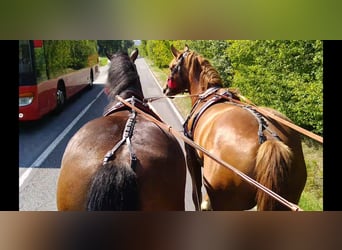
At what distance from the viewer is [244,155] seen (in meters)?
1.65

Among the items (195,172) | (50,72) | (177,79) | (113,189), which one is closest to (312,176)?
(195,172)

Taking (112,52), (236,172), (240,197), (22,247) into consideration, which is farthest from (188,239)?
(112,52)

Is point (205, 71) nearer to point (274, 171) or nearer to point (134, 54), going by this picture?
point (134, 54)

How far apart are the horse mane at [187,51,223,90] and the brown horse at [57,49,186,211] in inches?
26.1

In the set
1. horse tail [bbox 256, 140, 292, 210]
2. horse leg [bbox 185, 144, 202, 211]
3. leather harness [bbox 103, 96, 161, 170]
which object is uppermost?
leather harness [bbox 103, 96, 161, 170]

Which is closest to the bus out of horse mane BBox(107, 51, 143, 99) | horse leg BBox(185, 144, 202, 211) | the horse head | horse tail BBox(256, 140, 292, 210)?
horse mane BBox(107, 51, 143, 99)

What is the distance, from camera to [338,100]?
2.15 metres

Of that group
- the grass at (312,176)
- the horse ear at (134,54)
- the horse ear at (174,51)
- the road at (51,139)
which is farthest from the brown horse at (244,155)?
the horse ear at (134,54)

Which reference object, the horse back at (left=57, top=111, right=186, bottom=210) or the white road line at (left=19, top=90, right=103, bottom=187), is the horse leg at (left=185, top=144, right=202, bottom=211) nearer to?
the horse back at (left=57, top=111, right=186, bottom=210)

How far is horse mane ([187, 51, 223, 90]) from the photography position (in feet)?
7.22

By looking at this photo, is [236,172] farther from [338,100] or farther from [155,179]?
[338,100]

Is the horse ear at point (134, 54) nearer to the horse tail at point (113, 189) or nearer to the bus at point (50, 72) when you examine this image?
the bus at point (50, 72)

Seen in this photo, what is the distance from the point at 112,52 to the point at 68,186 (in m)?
0.91
